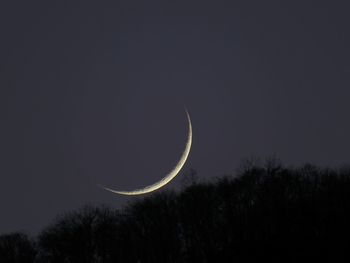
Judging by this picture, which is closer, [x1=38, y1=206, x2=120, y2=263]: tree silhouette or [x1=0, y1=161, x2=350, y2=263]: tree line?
[x1=0, y1=161, x2=350, y2=263]: tree line

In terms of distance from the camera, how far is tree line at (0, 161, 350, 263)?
63250 millimetres

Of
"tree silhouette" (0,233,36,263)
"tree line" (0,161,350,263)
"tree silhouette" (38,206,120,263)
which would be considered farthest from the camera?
"tree silhouette" (0,233,36,263)

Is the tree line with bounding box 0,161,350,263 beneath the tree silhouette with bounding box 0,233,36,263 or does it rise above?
beneath

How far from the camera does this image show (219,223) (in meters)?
74.1

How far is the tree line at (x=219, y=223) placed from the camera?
63.2 meters

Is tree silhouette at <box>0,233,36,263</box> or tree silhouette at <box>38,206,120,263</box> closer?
tree silhouette at <box>38,206,120,263</box>

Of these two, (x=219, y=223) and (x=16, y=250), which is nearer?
(x=219, y=223)

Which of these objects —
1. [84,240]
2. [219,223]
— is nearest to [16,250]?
[84,240]

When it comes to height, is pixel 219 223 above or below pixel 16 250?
below

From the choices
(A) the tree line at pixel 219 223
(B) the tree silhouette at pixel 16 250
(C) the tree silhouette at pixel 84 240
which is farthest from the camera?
(B) the tree silhouette at pixel 16 250

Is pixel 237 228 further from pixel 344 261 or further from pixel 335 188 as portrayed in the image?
pixel 344 261

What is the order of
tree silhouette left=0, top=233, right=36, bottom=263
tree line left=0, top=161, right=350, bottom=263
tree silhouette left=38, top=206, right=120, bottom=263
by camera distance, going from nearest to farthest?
tree line left=0, top=161, right=350, bottom=263, tree silhouette left=38, top=206, right=120, bottom=263, tree silhouette left=0, top=233, right=36, bottom=263

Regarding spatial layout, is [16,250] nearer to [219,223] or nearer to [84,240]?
[84,240]

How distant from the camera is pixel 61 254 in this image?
79375mm
